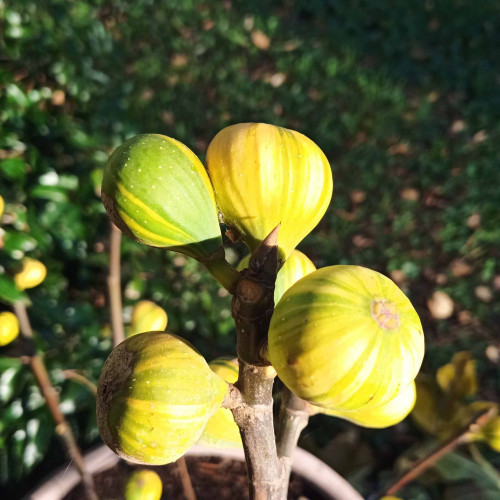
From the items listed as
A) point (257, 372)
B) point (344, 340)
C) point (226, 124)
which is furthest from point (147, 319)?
point (226, 124)

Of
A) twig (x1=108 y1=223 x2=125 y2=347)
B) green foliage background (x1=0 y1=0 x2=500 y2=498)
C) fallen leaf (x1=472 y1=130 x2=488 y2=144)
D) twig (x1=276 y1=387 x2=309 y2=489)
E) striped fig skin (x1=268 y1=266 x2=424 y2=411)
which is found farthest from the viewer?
fallen leaf (x1=472 y1=130 x2=488 y2=144)

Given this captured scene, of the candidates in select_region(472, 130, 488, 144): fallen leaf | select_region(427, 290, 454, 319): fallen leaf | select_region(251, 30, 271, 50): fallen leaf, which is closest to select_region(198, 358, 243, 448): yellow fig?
select_region(427, 290, 454, 319): fallen leaf

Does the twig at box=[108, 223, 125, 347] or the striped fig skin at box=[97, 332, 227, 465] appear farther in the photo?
the twig at box=[108, 223, 125, 347]

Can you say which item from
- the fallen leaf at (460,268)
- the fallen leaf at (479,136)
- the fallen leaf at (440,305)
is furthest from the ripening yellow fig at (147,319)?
the fallen leaf at (479,136)

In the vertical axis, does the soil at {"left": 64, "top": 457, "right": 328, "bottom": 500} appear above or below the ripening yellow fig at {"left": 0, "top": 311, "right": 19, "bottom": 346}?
below

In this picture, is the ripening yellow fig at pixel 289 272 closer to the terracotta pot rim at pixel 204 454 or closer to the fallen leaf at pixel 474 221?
the terracotta pot rim at pixel 204 454

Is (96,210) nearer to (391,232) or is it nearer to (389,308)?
(389,308)

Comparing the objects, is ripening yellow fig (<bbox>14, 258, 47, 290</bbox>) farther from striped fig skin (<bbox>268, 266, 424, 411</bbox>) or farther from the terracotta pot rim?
striped fig skin (<bbox>268, 266, 424, 411</bbox>)
